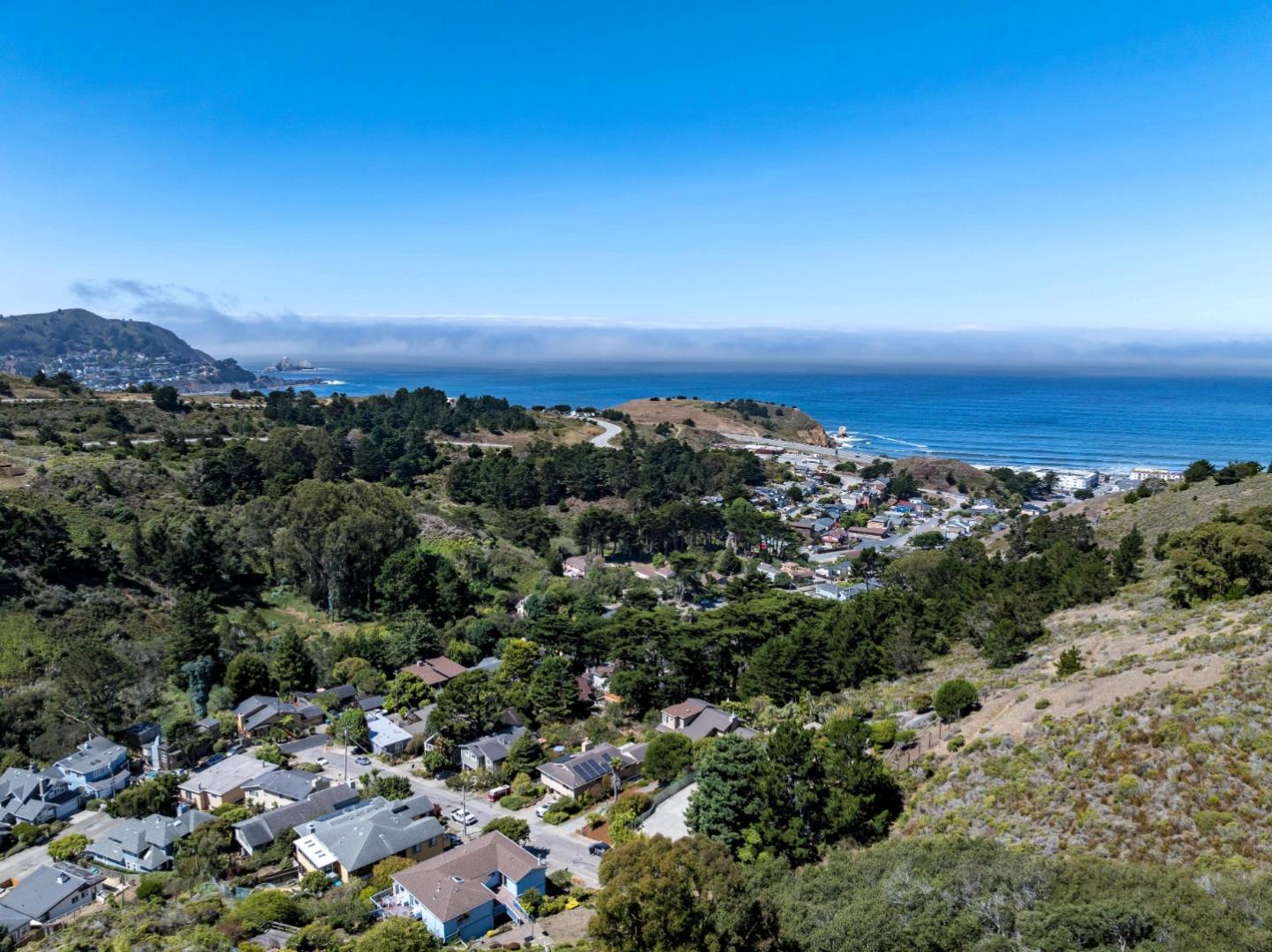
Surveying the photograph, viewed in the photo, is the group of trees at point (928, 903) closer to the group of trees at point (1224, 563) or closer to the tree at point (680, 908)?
the tree at point (680, 908)

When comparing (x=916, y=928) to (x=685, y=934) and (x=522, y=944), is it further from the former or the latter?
(x=522, y=944)

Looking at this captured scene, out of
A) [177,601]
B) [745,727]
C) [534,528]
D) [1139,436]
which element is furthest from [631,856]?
[1139,436]

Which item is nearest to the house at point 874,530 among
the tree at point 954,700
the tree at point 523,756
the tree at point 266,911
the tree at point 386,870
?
the tree at point 954,700

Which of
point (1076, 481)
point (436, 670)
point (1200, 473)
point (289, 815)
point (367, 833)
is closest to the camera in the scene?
point (367, 833)

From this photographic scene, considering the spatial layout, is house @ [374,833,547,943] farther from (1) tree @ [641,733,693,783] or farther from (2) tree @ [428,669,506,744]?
(2) tree @ [428,669,506,744]

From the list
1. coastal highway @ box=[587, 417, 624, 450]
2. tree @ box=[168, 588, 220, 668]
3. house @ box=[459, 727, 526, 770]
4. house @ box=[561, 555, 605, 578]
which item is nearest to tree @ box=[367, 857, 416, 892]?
house @ box=[459, 727, 526, 770]

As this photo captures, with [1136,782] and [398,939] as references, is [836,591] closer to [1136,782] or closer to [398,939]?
[1136,782]

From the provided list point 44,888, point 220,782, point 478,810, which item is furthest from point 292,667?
point 478,810
